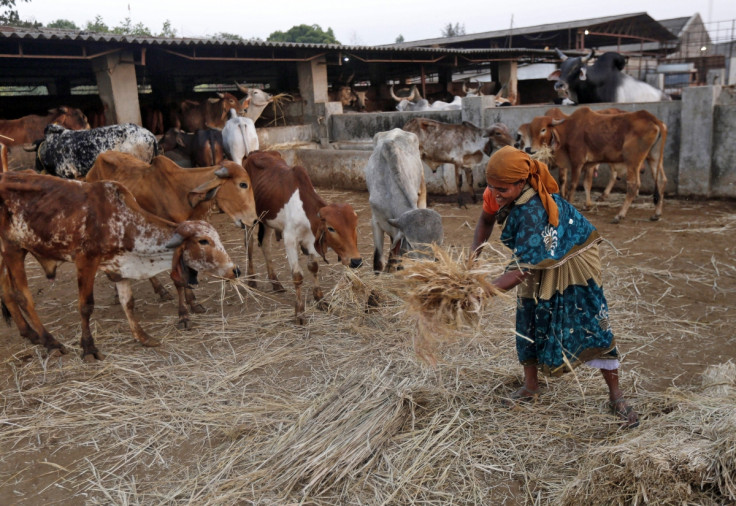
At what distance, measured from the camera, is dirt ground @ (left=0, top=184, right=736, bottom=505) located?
11.3 ft

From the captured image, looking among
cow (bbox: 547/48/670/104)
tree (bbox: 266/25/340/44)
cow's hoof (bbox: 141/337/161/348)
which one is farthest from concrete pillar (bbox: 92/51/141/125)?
tree (bbox: 266/25/340/44)

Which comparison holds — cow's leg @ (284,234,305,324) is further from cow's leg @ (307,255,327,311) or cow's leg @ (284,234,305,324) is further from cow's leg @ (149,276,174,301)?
cow's leg @ (149,276,174,301)

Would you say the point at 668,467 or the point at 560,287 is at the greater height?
the point at 560,287

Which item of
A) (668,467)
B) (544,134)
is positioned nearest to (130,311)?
(668,467)

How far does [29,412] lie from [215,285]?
104 inches

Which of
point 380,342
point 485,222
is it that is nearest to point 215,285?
point 380,342

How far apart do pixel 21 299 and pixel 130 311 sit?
91cm

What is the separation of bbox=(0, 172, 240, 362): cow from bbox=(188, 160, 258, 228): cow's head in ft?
2.20

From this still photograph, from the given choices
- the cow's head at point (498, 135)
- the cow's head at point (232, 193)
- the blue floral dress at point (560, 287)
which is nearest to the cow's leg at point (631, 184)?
the cow's head at point (498, 135)

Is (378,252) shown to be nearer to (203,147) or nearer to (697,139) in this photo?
(203,147)

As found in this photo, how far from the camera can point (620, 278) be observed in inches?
227

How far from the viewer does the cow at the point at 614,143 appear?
25.5 ft

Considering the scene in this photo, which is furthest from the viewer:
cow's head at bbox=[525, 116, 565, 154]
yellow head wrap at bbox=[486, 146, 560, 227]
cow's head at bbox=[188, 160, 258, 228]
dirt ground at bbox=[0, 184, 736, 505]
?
cow's head at bbox=[525, 116, 565, 154]

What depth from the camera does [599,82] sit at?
453 inches
